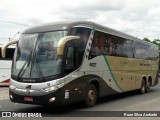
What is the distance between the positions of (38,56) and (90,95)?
9.78ft

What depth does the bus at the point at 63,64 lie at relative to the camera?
11445 millimetres

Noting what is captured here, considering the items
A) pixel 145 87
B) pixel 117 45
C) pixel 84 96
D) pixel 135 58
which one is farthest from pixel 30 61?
pixel 145 87

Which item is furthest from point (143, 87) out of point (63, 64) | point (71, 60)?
point (63, 64)

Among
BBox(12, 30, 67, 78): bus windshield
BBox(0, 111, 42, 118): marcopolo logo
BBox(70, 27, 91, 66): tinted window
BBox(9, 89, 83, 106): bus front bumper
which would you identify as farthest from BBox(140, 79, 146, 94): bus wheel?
BBox(0, 111, 42, 118): marcopolo logo

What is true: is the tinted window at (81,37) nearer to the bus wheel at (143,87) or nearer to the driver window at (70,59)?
the driver window at (70,59)

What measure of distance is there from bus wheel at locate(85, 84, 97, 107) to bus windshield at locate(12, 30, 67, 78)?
2.29 meters

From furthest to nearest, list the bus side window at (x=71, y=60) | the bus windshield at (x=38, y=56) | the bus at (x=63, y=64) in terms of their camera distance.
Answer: the bus side window at (x=71, y=60)
the bus windshield at (x=38, y=56)
the bus at (x=63, y=64)

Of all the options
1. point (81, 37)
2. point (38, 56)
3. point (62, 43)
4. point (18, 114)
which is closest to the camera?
point (62, 43)

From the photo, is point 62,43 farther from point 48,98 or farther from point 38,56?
point 48,98

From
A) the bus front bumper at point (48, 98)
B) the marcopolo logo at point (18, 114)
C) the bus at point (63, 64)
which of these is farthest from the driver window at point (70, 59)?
the marcopolo logo at point (18, 114)

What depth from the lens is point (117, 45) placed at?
16891mm

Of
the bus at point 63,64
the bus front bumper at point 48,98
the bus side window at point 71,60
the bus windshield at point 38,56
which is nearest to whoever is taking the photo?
the bus front bumper at point 48,98

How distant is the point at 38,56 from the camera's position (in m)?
11.9

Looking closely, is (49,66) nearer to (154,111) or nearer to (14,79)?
(14,79)
